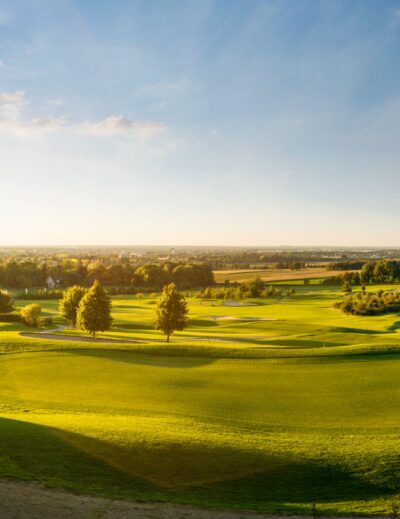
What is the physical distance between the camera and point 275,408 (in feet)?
62.1

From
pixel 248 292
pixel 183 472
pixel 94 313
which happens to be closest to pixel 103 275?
pixel 248 292

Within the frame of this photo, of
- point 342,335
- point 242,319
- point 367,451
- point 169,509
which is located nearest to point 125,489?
point 169,509

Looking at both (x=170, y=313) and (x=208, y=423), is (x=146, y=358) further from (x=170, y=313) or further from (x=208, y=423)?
(x=170, y=313)

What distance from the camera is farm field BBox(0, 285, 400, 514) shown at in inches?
463

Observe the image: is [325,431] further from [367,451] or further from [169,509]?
[169,509]

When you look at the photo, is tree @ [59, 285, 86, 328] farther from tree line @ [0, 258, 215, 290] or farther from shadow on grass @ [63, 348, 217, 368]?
tree line @ [0, 258, 215, 290]

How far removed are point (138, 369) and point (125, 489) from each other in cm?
1384

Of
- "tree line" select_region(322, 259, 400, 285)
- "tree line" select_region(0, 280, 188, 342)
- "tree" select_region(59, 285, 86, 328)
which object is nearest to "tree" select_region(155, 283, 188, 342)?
"tree line" select_region(0, 280, 188, 342)

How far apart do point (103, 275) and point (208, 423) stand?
3951 inches

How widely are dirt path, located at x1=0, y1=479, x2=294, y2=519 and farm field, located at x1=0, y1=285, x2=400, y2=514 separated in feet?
1.62

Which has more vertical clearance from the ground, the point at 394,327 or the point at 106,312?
the point at 106,312

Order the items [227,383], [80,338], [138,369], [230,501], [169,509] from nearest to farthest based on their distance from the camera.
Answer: [169,509], [230,501], [227,383], [138,369], [80,338]

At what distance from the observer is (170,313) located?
44000 mm

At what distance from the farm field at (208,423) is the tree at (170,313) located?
13641 mm
